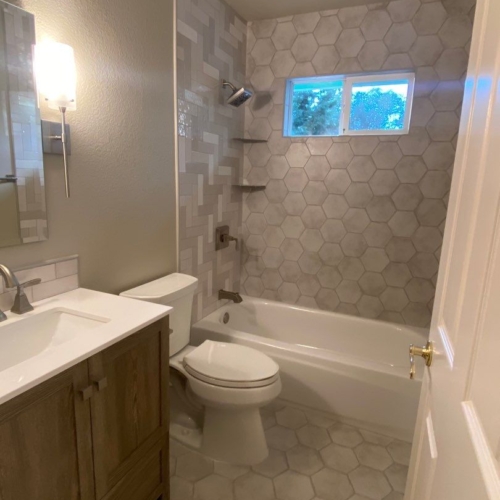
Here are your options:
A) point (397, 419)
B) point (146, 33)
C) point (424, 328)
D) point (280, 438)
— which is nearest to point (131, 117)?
point (146, 33)

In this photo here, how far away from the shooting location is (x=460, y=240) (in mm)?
769

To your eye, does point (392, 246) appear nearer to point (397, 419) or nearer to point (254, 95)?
point (397, 419)

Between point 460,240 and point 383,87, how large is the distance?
6.90ft

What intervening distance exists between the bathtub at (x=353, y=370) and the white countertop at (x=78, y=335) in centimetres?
103

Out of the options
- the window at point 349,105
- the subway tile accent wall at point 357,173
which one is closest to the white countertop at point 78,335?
the subway tile accent wall at point 357,173

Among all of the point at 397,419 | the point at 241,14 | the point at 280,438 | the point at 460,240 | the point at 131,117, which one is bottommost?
the point at 280,438

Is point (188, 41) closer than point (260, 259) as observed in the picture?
Yes

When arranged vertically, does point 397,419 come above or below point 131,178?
below

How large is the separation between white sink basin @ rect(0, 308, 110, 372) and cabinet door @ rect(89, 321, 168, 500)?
0.13 meters

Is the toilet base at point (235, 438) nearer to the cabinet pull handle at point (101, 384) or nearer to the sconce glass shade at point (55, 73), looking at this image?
the cabinet pull handle at point (101, 384)

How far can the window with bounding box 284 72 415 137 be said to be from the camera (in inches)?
96.1

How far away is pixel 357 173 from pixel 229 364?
1.58 metres

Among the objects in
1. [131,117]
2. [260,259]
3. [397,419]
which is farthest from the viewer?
[260,259]

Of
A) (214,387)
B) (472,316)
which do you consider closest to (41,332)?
(214,387)
